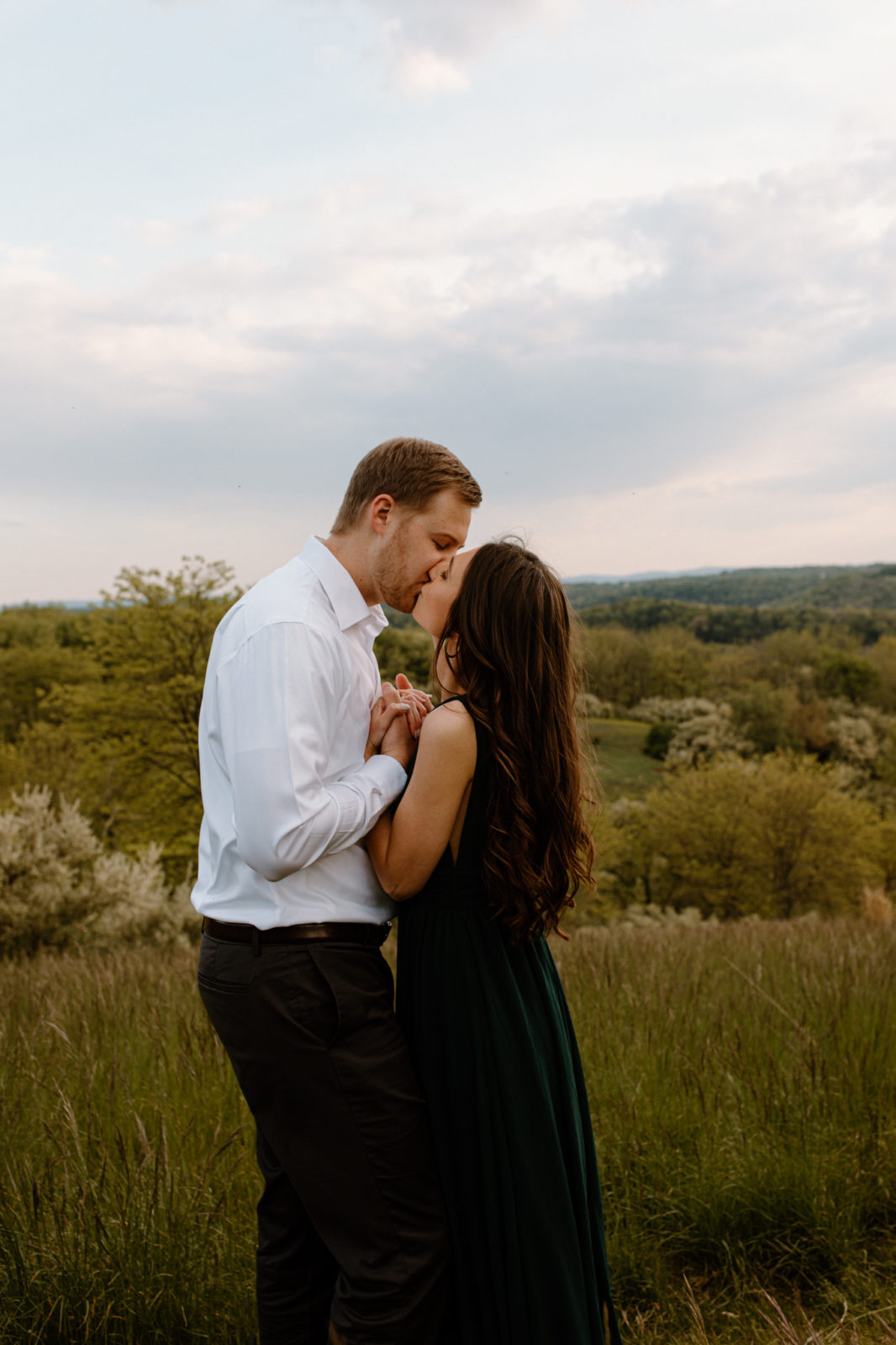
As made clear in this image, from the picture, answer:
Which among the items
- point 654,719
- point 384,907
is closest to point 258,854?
point 384,907

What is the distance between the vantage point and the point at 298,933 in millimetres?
2014

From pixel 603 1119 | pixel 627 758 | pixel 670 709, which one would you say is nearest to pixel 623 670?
pixel 670 709

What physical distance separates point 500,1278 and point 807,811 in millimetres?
32761

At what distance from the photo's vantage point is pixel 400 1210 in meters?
2.00

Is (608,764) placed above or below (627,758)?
above

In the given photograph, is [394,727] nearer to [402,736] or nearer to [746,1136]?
[402,736]

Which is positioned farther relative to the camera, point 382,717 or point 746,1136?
point 746,1136

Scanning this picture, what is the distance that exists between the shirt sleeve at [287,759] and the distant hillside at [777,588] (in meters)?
89.8

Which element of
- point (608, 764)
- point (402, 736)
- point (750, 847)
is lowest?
point (750, 847)

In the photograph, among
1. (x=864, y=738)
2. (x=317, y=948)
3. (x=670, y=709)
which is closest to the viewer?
(x=317, y=948)

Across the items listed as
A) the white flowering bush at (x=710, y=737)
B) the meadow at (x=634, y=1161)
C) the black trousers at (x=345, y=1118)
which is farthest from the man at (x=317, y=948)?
the white flowering bush at (x=710, y=737)

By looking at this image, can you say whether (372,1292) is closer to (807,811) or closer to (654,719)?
(807,811)

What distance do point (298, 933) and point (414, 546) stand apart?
1.03m

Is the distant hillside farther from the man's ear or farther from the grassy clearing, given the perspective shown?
the man's ear
